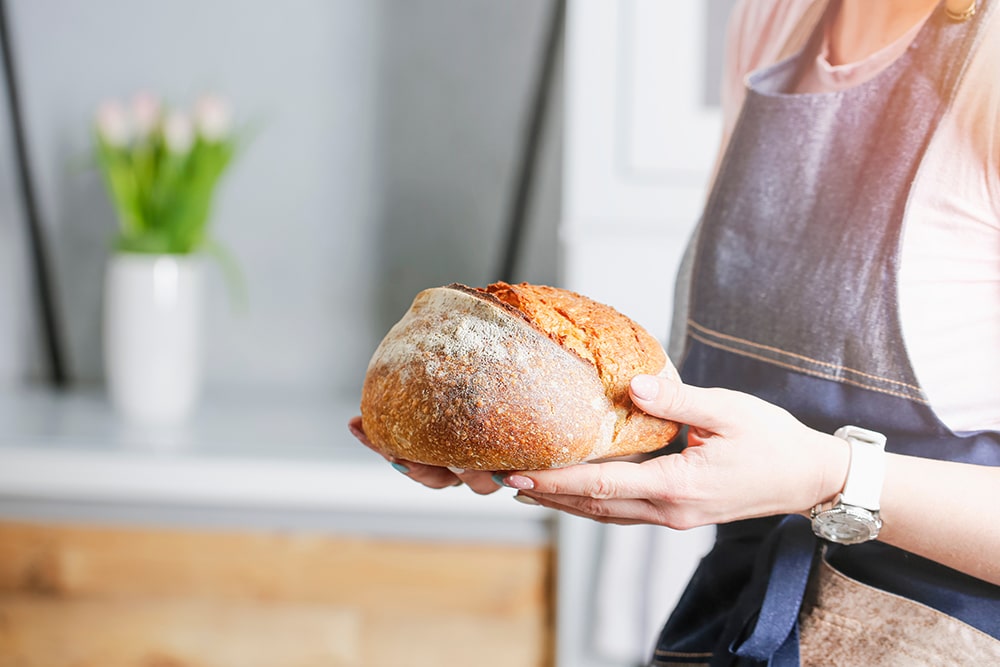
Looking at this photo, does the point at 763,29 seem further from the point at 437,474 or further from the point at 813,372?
the point at 437,474

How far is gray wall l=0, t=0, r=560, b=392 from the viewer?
72.1 inches

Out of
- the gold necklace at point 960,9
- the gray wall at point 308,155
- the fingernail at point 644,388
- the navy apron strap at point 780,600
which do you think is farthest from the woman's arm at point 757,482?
the gray wall at point 308,155

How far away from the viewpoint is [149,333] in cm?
172

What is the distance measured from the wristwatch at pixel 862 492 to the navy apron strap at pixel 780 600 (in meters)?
0.11

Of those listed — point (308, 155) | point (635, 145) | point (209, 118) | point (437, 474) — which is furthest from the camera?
point (308, 155)

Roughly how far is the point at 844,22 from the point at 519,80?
1.06 meters

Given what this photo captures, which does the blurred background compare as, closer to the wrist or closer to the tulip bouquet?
the tulip bouquet

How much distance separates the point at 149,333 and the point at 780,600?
1.33m

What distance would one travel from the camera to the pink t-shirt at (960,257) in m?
0.70

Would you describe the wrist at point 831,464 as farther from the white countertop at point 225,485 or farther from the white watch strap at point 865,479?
the white countertop at point 225,485

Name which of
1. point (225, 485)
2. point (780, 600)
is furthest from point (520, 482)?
point (225, 485)

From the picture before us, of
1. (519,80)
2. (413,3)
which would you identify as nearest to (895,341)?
(519,80)

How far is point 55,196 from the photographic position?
6.43 ft

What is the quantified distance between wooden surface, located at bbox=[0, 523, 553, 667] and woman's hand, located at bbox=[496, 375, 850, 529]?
88 centimetres
